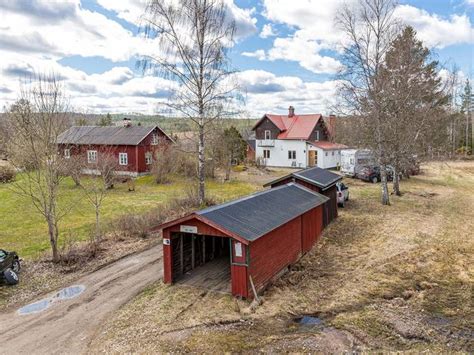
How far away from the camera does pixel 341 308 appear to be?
1001 centimetres

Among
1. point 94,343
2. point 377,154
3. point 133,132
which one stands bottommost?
point 94,343

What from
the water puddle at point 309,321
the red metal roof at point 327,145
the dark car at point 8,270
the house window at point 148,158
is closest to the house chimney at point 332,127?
the red metal roof at point 327,145

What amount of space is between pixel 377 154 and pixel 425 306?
53.8 feet

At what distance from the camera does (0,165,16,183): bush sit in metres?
35.5

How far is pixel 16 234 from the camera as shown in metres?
19.1

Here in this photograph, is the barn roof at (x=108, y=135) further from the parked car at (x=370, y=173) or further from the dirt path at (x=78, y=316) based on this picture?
the dirt path at (x=78, y=316)

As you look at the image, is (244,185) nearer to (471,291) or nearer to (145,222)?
(145,222)

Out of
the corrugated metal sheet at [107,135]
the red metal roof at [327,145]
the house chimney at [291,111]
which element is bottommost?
the red metal roof at [327,145]

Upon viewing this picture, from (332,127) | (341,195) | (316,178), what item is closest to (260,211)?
(316,178)

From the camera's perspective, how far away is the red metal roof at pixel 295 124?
143ft

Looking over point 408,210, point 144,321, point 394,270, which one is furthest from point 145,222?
point 408,210

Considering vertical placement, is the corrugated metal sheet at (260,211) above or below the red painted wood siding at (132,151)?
below

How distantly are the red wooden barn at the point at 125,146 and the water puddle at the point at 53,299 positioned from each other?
26.6 meters

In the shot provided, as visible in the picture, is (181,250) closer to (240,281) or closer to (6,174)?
(240,281)
